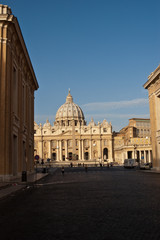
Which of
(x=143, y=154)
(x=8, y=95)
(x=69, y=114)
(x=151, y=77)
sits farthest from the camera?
(x=69, y=114)

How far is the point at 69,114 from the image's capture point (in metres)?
150

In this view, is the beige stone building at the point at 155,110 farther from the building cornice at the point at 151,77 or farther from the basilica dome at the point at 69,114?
the basilica dome at the point at 69,114

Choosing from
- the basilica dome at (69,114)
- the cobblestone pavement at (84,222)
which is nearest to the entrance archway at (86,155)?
the basilica dome at (69,114)

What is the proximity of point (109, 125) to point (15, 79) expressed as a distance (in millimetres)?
105572

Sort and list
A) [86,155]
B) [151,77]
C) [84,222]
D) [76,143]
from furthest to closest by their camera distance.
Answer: [86,155]
[76,143]
[151,77]
[84,222]

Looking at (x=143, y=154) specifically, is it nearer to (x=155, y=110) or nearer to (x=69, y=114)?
(x=155, y=110)

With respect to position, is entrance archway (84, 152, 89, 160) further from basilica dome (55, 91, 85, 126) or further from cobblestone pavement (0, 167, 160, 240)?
cobblestone pavement (0, 167, 160, 240)

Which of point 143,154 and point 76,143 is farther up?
point 76,143

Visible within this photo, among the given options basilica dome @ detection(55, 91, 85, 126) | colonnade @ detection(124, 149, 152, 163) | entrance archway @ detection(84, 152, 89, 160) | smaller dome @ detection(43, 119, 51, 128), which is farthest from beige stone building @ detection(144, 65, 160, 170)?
basilica dome @ detection(55, 91, 85, 126)

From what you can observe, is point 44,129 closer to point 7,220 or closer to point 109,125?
point 109,125

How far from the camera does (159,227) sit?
6.04 m

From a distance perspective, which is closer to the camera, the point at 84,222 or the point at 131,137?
the point at 84,222

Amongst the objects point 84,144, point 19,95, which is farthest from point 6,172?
point 84,144

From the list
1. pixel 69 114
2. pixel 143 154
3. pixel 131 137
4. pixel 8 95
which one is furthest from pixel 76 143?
pixel 8 95
